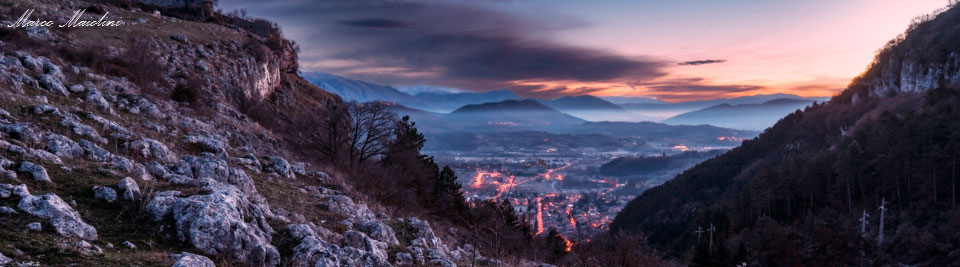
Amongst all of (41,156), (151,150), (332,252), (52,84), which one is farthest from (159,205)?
(52,84)

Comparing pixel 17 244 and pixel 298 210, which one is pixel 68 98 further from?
pixel 17 244

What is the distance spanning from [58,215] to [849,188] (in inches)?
2675

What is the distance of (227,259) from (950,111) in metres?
84.6

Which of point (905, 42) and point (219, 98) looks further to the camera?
point (905, 42)

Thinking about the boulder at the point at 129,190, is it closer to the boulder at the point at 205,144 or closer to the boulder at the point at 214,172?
the boulder at the point at 214,172

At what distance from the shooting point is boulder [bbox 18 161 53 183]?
7192 millimetres

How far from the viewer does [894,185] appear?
49.6m

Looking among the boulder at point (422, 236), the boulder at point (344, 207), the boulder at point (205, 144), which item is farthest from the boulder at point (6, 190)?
the boulder at point (205, 144)

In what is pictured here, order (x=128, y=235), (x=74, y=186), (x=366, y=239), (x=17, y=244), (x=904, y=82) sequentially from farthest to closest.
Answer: (x=904, y=82)
(x=366, y=239)
(x=74, y=186)
(x=128, y=235)
(x=17, y=244)

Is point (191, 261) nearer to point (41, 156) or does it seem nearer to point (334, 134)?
point (41, 156)

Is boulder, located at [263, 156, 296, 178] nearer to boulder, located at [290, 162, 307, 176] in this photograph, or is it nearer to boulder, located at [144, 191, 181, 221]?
boulder, located at [290, 162, 307, 176]

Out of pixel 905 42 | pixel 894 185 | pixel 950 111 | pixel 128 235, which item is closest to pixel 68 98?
pixel 128 235

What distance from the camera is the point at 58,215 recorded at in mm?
6051

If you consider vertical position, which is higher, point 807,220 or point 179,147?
point 179,147
